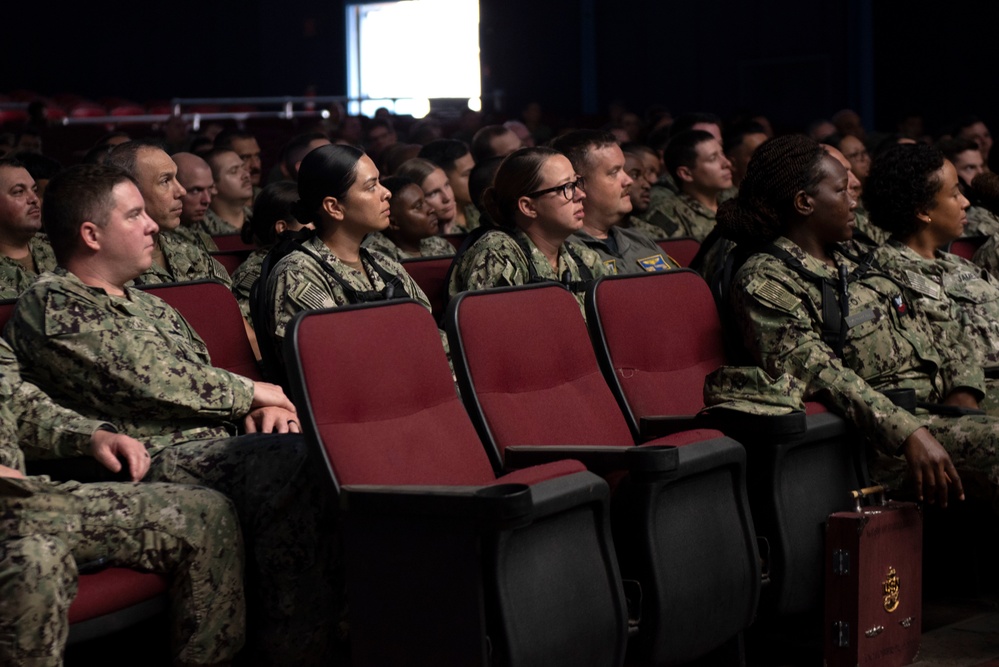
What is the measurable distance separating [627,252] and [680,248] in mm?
427

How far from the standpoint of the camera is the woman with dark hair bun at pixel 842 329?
8.36ft

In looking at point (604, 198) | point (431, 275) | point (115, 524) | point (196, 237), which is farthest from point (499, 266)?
point (196, 237)

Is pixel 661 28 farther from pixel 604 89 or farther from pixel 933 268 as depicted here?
pixel 933 268

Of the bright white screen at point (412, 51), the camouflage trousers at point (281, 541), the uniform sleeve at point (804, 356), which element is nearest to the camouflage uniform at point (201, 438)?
the camouflage trousers at point (281, 541)

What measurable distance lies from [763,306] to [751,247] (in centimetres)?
23

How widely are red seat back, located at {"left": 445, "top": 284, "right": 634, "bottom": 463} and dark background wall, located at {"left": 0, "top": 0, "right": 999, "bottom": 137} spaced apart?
8689 mm

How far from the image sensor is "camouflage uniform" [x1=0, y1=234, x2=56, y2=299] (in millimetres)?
3580

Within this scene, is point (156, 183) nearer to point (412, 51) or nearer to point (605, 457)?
point (605, 457)

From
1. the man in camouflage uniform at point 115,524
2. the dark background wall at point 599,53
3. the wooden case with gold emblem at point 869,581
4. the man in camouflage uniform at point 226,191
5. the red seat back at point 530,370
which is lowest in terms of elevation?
the wooden case with gold emblem at point 869,581

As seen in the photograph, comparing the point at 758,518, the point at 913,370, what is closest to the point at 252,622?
the point at 758,518

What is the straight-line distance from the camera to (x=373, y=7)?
16.9m

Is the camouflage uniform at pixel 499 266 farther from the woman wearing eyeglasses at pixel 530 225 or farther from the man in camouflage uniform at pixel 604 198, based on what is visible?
the man in camouflage uniform at pixel 604 198

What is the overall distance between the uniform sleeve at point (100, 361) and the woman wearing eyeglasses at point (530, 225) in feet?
3.32

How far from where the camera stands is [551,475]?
6.32 feet
